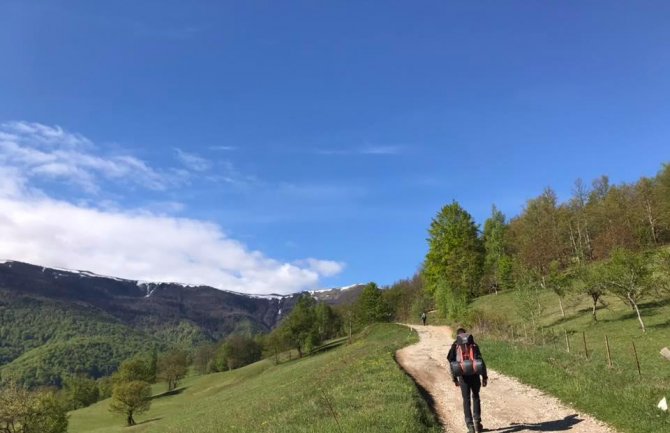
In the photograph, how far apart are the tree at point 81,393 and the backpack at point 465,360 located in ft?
608

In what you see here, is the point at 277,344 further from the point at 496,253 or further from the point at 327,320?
the point at 496,253

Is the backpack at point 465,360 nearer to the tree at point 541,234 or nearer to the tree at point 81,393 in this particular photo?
the tree at point 541,234

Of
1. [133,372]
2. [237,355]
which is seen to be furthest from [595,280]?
[237,355]

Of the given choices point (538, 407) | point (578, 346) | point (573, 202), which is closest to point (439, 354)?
point (578, 346)

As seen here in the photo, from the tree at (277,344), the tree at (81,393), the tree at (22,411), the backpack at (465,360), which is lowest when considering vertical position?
the tree at (81,393)

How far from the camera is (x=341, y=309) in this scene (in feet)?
609

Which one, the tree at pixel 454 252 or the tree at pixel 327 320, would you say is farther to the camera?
the tree at pixel 327 320

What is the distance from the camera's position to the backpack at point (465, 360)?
15336 mm

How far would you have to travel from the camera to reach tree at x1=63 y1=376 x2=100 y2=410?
168 metres

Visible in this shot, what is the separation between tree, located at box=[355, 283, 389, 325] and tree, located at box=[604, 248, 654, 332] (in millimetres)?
81921

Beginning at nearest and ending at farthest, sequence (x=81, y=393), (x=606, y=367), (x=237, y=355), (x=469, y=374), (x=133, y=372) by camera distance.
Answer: (x=469, y=374)
(x=606, y=367)
(x=133, y=372)
(x=81, y=393)
(x=237, y=355)

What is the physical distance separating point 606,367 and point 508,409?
867 centimetres

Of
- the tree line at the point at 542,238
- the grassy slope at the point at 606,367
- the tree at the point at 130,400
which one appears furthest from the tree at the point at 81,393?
the grassy slope at the point at 606,367

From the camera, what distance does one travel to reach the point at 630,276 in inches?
1911
